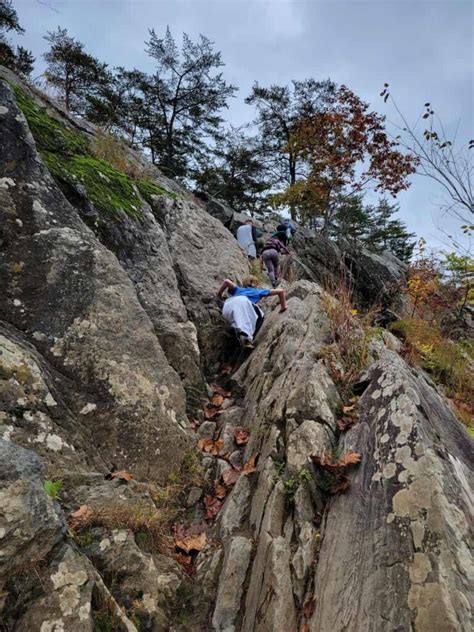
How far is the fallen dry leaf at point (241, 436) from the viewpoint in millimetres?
4289

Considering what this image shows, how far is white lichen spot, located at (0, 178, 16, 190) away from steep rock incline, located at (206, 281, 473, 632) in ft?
13.0

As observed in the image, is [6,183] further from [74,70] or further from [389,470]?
[74,70]

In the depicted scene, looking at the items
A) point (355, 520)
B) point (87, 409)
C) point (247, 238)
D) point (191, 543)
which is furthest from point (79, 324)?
point (247, 238)

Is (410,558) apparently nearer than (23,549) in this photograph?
No

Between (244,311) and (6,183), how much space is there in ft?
12.1

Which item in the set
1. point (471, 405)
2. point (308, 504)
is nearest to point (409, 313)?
point (471, 405)

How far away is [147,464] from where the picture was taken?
3.77 m

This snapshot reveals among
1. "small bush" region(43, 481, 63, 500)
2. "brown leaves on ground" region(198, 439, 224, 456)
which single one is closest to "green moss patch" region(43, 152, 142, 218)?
"brown leaves on ground" region(198, 439, 224, 456)

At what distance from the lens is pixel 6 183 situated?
438cm

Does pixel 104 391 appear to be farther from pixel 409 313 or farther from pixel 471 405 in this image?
pixel 409 313

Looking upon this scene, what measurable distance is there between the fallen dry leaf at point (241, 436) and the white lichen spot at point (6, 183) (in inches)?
155

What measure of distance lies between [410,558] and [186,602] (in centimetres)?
166

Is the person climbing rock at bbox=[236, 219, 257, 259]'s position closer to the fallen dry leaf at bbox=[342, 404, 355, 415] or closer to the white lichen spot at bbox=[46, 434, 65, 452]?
the fallen dry leaf at bbox=[342, 404, 355, 415]

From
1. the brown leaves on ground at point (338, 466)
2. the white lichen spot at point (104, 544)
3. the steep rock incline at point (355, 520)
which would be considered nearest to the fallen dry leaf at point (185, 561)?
the steep rock incline at point (355, 520)
